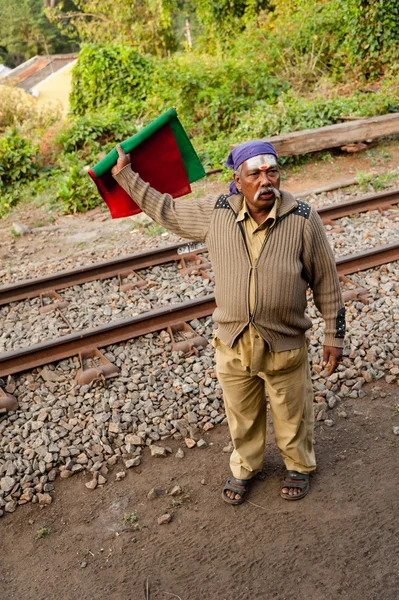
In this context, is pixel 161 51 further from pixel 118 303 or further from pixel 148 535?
pixel 148 535

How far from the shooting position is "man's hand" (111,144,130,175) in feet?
11.2

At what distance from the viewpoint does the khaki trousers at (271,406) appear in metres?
3.62

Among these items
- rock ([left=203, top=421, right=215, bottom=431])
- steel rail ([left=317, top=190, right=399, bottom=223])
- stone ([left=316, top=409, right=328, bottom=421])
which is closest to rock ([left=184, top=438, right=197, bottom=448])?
rock ([left=203, top=421, right=215, bottom=431])

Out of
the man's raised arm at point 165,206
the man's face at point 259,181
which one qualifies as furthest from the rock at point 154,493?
the man's face at point 259,181

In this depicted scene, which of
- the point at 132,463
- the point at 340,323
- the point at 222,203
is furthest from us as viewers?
the point at 132,463

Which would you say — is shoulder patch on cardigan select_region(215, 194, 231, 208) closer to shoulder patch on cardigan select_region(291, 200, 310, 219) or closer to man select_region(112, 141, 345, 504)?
man select_region(112, 141, 345, 504)

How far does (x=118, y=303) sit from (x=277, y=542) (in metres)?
3.52

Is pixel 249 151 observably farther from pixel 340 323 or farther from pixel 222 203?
pixel 340 323

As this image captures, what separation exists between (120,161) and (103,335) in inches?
105

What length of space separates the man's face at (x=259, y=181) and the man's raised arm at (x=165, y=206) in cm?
31

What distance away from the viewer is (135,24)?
70.8ft

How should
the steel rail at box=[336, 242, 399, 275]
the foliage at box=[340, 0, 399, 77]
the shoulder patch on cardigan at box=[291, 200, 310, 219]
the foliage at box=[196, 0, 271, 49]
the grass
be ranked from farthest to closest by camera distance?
the foliage at box=[196, 0, 271, 49]
the foliage at box=[340, 0, 399, 77]
the grass
the steel rail at box=[336, 242, 399, 275]
the shoulder patch on cardigan at box=[291, 200, 310, 219]

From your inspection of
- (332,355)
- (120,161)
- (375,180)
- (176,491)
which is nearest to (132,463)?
(176,491)

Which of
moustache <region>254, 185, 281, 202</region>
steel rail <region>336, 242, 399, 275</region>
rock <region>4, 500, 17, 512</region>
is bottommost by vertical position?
steel rail <region>336, 242, 399, 275</region>
